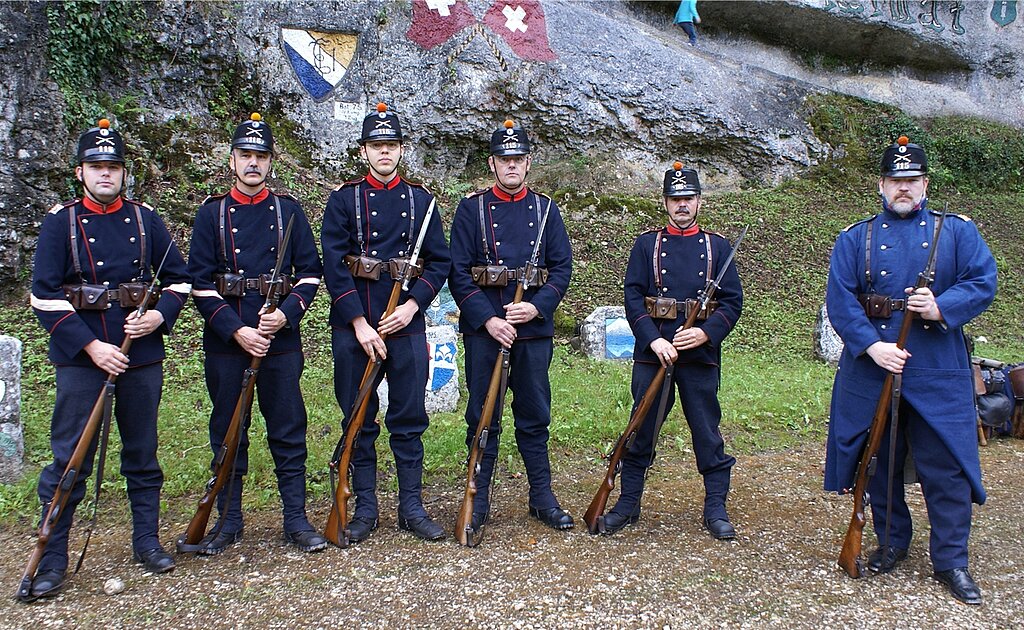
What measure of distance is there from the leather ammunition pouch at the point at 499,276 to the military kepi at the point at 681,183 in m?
0.98

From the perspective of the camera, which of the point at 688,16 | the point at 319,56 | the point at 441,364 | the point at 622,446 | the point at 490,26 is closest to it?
the point at 622,446

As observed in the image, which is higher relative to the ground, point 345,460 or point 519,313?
point 519,313

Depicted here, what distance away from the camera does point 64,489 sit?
3824 millimetres

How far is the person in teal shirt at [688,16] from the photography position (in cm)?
1620

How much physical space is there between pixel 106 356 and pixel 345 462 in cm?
136

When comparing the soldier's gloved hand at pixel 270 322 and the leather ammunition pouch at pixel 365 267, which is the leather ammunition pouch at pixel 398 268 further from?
the soldier's gloved hand at pixel 270 322

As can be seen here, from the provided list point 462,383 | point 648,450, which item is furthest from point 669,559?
point 462,383

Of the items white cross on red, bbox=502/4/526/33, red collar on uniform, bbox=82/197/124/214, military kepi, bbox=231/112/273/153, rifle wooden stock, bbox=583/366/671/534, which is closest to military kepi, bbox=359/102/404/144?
military kepi, bbox=231/112/273/153

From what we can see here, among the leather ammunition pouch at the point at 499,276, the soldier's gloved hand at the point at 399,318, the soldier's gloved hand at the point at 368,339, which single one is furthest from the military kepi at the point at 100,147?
the leather ammunition pouch at the point at 499,276

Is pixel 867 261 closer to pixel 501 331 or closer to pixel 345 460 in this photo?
pixel 501 331

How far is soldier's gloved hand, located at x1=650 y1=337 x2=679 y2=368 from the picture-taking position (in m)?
4.51

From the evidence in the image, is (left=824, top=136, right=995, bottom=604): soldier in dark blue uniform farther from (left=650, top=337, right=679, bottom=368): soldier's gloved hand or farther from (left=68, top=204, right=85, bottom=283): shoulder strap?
(left=68, top=204, right=85, bottom=283): shoulder strap

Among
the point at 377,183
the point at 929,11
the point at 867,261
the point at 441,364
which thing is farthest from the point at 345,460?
the point at 929,11

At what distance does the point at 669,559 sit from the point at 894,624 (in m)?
1.14
